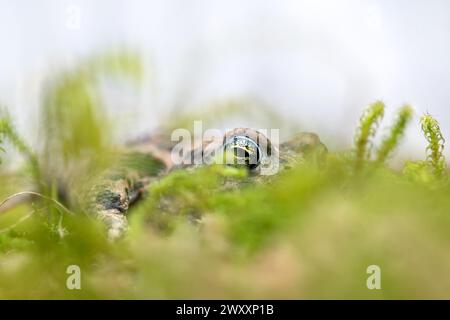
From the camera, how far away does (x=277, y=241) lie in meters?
0.54

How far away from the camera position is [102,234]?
2.28 feet

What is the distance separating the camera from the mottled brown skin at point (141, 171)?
3.18 ft

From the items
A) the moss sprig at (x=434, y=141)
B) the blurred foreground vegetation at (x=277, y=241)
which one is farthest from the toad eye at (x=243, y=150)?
the moss sprig at (x=434, y=141)

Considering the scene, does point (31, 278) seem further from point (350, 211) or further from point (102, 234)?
point (350, 211)

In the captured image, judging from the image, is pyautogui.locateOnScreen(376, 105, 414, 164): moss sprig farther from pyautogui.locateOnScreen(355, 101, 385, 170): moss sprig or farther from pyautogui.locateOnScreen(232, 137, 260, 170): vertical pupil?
pyautogui.locateOnScreen(232, 137, 260, 170): vertical pupil

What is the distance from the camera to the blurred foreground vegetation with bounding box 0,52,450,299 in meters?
0.49

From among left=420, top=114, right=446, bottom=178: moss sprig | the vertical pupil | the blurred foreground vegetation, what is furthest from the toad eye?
left=420, top=114, right=446, bottom=178: moss sprig

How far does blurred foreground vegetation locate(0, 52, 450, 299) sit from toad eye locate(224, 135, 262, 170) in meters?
0.14

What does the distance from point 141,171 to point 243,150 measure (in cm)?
84

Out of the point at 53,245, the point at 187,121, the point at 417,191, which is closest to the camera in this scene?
the point at 417,191

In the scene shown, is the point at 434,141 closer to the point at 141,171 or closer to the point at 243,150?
the point at 243,150
